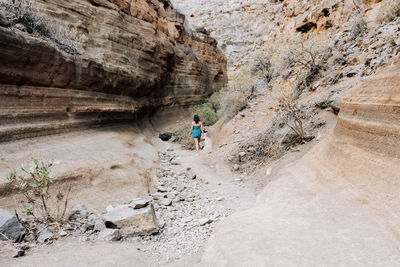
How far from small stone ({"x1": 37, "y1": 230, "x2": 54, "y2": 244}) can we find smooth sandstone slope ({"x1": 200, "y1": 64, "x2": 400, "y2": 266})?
5.77ft

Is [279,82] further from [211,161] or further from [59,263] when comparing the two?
[59,263]

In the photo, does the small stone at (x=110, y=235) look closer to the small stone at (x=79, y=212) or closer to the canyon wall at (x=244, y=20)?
the small stone at (x=79, y=212)

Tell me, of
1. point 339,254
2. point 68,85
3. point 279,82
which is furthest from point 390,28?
point 68,85

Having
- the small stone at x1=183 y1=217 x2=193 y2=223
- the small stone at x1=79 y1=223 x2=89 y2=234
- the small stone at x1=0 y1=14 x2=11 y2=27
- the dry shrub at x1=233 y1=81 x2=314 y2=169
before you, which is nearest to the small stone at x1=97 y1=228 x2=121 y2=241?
the small stone at x1=79 y1=223 x2=89 y2=234

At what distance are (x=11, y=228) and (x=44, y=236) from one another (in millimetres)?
311

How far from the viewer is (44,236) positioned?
2.32m

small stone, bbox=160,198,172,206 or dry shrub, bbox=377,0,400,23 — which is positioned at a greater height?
dry shrub, bbox=377,0,400,23

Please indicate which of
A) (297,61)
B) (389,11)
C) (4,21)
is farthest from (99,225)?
(389,11)

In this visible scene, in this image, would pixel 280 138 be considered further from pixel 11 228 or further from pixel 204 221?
pixel 11 228

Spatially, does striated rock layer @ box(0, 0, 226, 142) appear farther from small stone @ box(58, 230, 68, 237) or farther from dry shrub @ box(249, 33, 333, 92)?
dry shrub @ box(249, 33, 333, 92)

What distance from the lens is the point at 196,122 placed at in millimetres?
7934

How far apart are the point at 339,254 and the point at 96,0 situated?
866 centimetres

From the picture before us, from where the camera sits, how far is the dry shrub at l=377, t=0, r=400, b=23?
21.1ft

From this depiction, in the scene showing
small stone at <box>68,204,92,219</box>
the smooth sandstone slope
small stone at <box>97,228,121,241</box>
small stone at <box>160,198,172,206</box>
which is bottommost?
small stone at <box>160,198,172,206</box>
